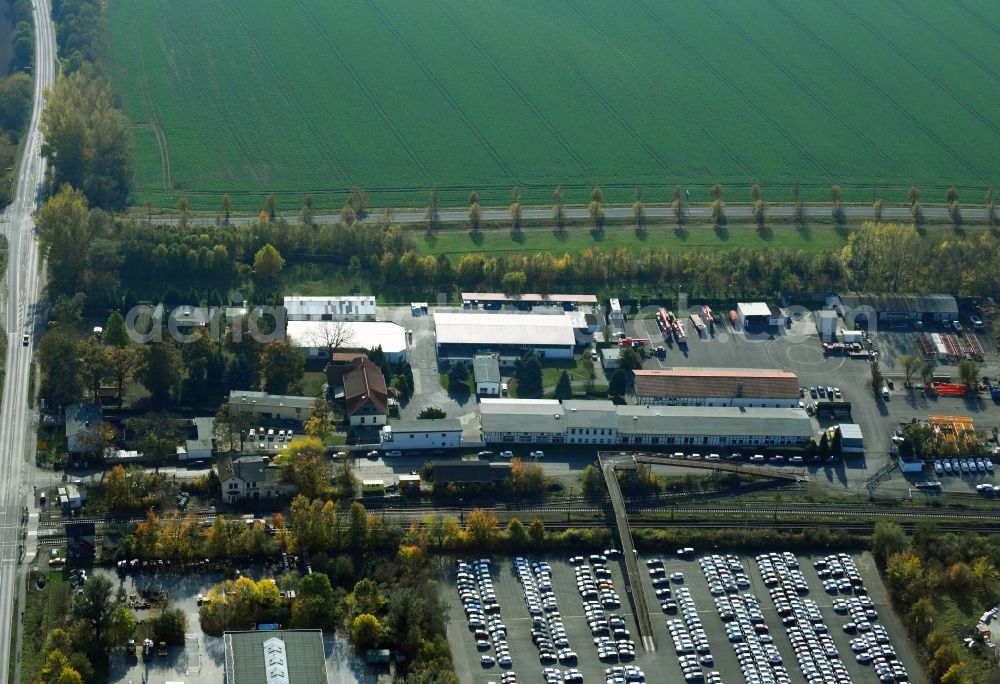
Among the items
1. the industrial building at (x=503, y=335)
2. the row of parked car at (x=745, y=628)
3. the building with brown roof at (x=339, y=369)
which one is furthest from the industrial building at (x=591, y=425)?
the building with brown roof at (x=339, y=369)

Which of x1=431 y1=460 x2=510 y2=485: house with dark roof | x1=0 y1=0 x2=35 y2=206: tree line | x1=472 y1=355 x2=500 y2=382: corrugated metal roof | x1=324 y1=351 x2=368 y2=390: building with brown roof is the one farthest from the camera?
x1=0 y1=0 x2=35 y2=206: tree line

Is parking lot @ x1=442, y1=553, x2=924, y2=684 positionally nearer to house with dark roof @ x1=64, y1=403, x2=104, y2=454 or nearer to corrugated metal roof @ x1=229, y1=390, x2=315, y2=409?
corrugated metal roof @ x1=229, y1=390, x2=315, y2=409

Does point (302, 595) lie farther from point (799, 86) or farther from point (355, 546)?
point (799, 86)

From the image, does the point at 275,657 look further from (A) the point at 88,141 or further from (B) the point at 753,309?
(A) the point at 88,141

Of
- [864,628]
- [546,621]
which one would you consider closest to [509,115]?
[546,621]

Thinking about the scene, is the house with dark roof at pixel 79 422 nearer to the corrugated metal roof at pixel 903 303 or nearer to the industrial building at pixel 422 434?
the industrial building at pixel 422 434

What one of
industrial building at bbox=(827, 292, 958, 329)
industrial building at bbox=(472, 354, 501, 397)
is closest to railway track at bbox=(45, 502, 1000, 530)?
industrial building at bbox=(472, 354, 501, 397)
